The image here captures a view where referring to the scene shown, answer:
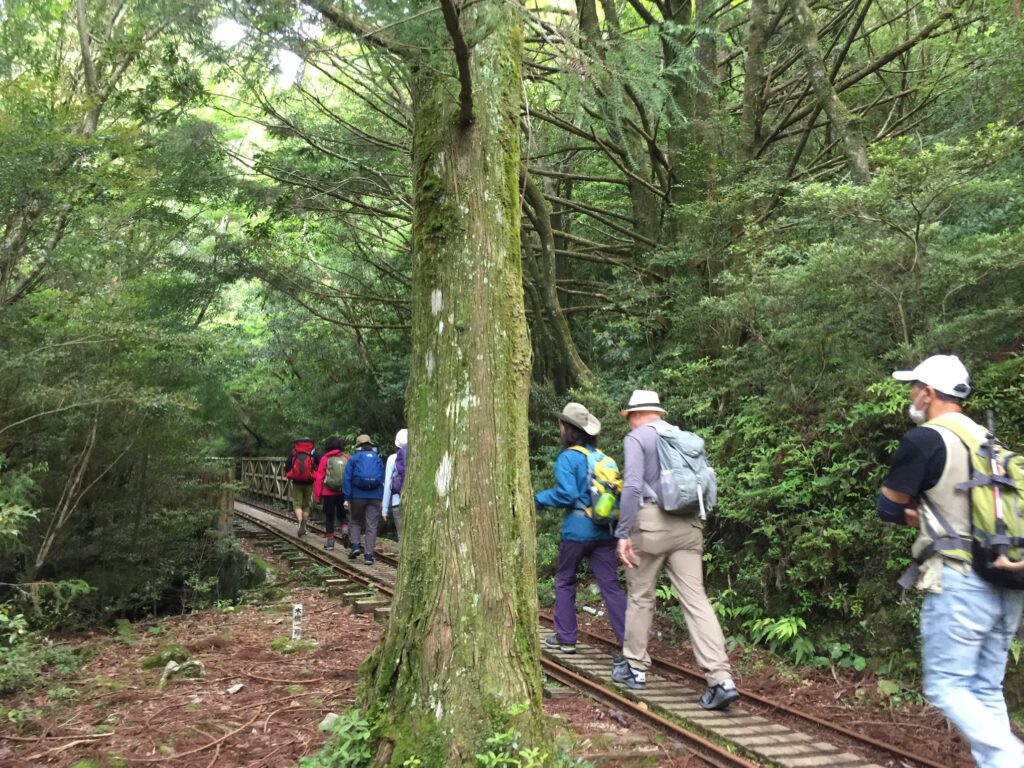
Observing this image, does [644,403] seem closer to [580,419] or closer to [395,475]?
[580,419]

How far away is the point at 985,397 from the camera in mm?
4930

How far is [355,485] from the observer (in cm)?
995

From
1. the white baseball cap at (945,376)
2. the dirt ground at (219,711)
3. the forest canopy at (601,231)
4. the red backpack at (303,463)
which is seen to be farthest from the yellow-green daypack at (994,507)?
the red backpack at (303,463)

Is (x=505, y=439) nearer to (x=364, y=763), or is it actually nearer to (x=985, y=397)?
(x=364, y=763)

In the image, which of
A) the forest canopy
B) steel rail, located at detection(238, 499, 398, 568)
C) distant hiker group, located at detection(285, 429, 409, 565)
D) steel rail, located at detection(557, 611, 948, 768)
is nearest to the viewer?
steel rail, located at detection(557, 611, 948, 768)

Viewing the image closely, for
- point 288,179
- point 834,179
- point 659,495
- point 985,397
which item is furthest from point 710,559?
point 288,179

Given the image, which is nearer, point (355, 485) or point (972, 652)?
point (972, 652)

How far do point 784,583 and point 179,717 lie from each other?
460 centimetres

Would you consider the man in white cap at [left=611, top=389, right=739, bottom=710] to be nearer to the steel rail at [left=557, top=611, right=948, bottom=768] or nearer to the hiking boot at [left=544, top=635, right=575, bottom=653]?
the steel rail at [left=557, top=611, right=948, bottom=768]

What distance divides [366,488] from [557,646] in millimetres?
Result: 5058

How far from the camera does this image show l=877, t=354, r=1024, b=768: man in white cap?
8.77ft

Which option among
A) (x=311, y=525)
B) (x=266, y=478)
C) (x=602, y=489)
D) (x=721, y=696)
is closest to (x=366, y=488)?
(x=602, y=489)

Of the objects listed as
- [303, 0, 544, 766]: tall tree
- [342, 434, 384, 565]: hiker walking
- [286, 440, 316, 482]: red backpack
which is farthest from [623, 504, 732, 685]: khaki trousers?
[286, 440, 316, 482]: red backpack

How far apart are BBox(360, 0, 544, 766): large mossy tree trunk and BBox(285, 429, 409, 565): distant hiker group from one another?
446 cm
